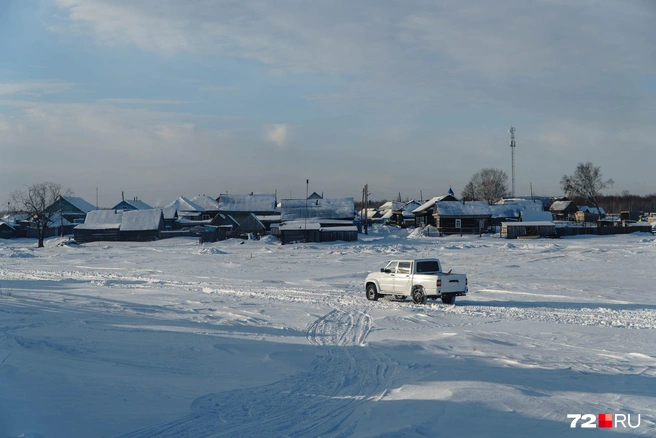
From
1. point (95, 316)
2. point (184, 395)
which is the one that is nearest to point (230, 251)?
point (95, 316)

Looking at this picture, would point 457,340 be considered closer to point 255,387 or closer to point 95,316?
point 255,387

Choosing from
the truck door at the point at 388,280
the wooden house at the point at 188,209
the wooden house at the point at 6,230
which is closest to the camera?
the truck door at the point at 388,280

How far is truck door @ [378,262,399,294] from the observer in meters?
24.0

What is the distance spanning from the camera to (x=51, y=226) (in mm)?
98438

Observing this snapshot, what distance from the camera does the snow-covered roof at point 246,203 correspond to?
10181 centimetres

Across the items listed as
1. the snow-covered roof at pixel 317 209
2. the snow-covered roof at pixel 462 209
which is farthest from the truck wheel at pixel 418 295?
the snow-covered roof at pixel 462 209

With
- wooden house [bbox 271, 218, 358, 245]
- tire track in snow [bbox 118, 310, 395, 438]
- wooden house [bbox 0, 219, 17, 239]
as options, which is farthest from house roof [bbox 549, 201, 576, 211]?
tire track in snow [bbox 118, 310, 395, 438]

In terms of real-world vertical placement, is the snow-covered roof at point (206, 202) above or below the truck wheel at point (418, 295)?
above

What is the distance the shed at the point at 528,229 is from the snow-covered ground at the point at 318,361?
4711 centimetres

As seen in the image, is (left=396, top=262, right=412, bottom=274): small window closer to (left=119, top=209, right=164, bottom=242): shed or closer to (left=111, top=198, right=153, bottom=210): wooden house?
(left=119, top=209, right=164, bottom=242): shed

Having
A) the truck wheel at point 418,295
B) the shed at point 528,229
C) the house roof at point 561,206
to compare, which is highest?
the house roof at point 561,206

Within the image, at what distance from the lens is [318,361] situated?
13305mm

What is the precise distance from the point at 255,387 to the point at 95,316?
9079 mm

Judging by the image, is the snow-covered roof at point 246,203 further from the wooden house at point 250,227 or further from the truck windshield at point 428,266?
the truck windshield at point 428,266
